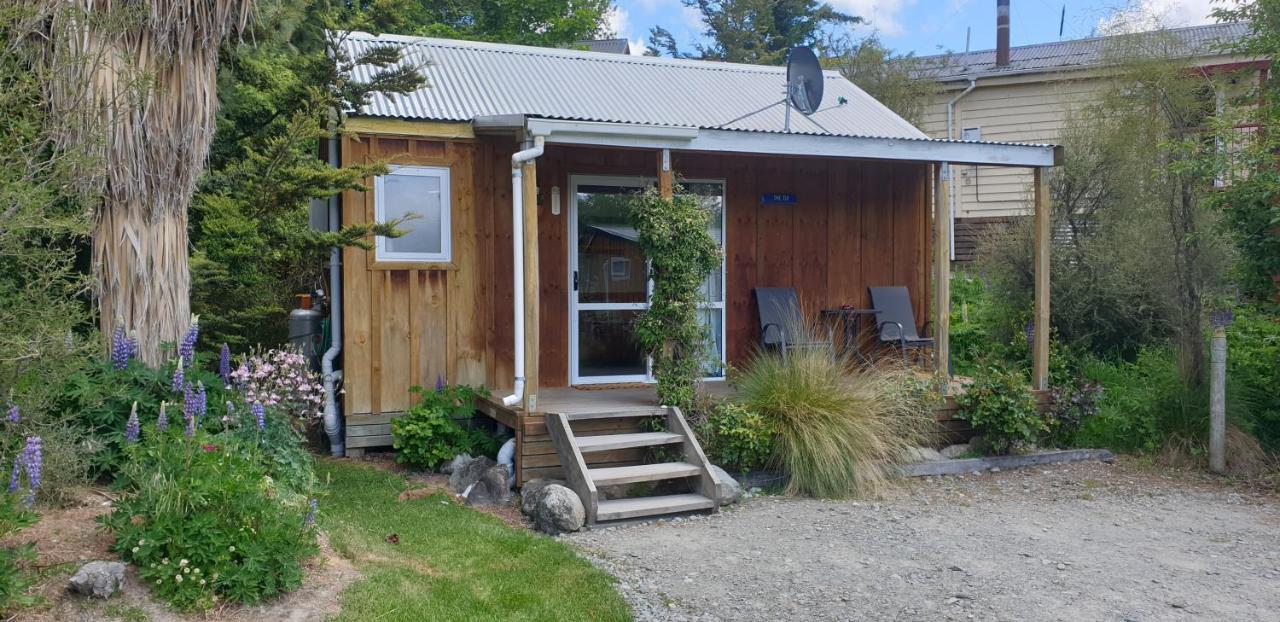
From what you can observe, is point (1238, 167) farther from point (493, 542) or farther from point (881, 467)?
point (493, 542)

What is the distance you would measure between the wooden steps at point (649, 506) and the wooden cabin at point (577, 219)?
46 centimetres

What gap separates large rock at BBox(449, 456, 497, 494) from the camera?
6.46 metres

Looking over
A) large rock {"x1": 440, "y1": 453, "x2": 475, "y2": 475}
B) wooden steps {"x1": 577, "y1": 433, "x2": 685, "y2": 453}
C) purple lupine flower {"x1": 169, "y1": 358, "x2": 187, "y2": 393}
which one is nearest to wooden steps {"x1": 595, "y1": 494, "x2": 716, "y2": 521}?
wooden steps {"x1": 577, "y1": 433, "x2": 685, "y2": 453}

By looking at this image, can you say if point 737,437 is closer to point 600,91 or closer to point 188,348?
point 188,348

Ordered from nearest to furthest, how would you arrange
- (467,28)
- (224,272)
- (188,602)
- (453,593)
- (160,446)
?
(188,602) < (160,446) < (453,593) < (224,272) < (467,28)

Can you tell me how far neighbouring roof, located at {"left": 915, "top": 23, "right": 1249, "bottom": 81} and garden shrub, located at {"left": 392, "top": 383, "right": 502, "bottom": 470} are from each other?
1045cm

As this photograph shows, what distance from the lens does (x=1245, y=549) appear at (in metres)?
5.32

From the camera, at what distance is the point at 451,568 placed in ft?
15.4

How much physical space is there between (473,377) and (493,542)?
8.64 feet

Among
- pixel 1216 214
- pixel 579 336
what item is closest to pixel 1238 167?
pixel 1216 214

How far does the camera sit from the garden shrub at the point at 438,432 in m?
6.88

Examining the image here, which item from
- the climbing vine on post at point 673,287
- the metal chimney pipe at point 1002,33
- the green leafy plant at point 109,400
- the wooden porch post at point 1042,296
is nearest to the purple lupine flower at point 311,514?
the green leafy plant at point 109,400

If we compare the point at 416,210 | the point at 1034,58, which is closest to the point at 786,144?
the point at 416,210

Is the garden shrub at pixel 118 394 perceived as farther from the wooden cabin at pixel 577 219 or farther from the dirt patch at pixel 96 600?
the wooden cabin at pixel 577 219
